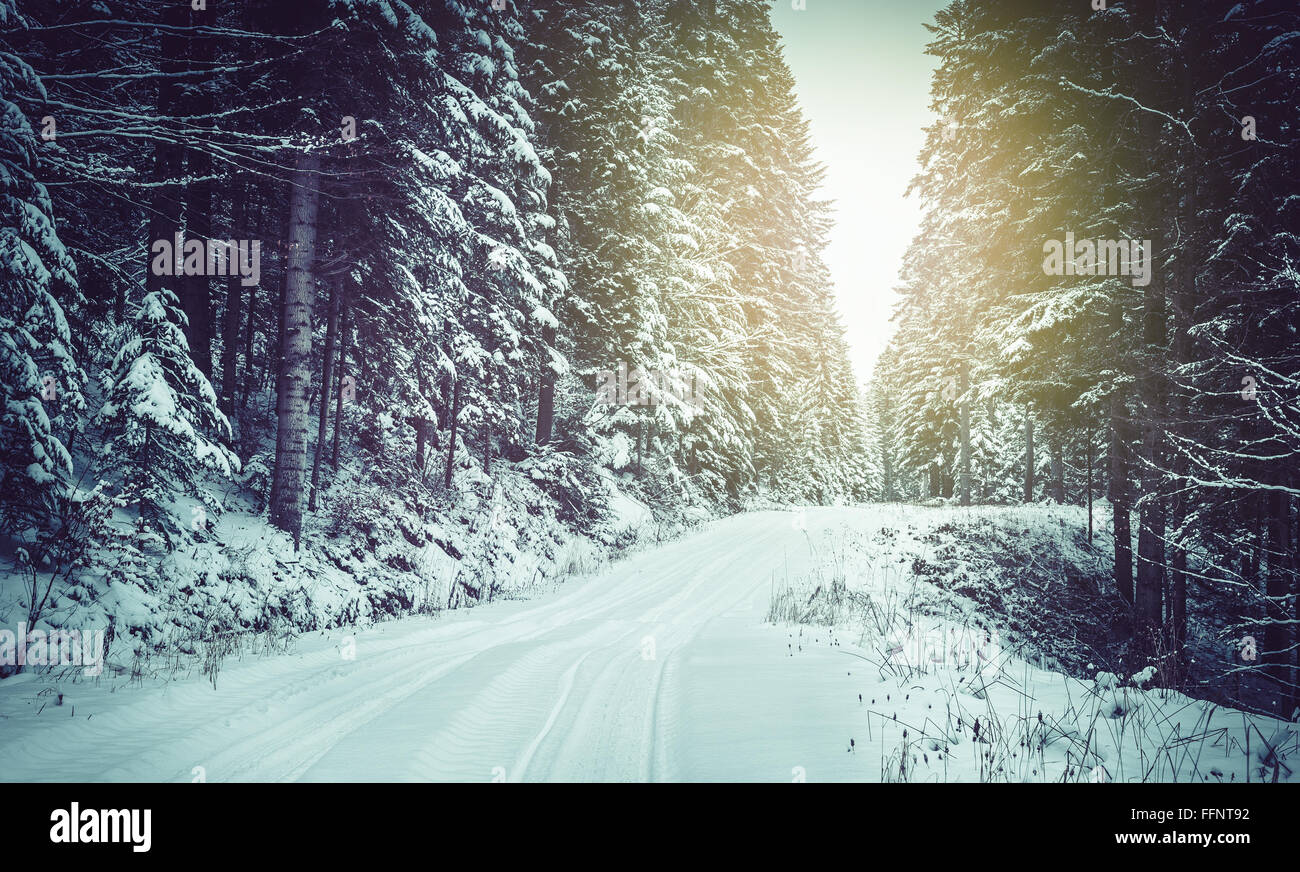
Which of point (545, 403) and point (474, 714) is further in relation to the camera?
point (545, 403)

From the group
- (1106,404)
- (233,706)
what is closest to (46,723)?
(233,706)

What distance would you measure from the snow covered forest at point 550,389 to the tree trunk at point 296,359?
8 centimetres

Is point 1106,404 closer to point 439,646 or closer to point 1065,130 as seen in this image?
point 1065,130

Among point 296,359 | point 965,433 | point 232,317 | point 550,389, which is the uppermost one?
point 232,317

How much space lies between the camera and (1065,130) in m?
12.3

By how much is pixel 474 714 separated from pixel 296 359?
838 centimetres

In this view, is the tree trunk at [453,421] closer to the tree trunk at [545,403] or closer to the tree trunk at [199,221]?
the tree trunk at [545,403]

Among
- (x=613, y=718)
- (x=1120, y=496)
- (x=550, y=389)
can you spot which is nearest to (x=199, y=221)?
(x=550, y=389)

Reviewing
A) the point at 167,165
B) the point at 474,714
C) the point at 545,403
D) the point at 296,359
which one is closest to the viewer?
the point at 474,714

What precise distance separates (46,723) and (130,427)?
5.16 meters

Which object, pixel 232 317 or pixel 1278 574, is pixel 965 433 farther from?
pixel 232 317

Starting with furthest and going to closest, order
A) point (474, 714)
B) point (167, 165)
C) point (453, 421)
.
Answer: point (453, 421) < point (167, 165) < point (474, 714)

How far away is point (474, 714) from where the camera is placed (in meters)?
4.54

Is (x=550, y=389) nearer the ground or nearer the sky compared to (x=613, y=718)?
nearer the sky
